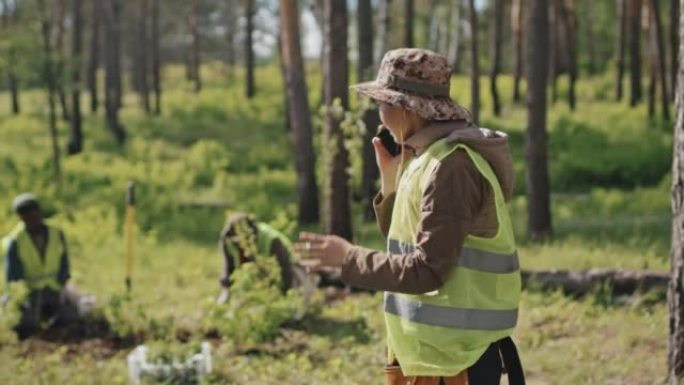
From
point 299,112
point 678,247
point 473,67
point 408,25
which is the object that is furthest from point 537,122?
point 473,67

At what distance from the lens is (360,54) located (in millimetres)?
15852

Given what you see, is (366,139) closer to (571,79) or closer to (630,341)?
(630,341)

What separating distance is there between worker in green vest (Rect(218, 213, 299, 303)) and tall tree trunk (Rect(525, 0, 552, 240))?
4.44 meters

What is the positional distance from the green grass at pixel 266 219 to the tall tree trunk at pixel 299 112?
373 millimetres

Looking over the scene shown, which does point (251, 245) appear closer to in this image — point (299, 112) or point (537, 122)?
point (537, 122)

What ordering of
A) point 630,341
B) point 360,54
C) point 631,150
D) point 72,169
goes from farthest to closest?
point 72,169
point 631,150
point 360,54
point 630,341

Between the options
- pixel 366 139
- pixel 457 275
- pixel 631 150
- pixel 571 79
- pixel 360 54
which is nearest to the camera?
pixel 457 275

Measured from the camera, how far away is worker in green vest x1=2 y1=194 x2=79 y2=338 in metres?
8.95

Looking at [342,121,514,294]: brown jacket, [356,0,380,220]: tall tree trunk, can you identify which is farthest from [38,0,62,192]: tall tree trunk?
[342,121,514,294]: brown jacket

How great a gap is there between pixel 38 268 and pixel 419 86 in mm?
6805

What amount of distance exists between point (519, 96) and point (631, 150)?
442 inches

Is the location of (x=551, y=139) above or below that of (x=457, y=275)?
below

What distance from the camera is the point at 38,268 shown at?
9148mm

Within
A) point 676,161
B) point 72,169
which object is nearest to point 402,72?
point 676,161
